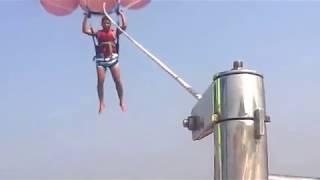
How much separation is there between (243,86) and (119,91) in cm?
426

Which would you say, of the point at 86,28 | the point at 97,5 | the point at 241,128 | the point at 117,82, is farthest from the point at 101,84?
the point at 241,128

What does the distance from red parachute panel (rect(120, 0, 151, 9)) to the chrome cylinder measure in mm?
2812

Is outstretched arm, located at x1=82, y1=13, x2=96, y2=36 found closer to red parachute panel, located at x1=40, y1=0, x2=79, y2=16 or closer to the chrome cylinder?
red parachute panel, located at x1=40, y1=0, x2=79, y2=16

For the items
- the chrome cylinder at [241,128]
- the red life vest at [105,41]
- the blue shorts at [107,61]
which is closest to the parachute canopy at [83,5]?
the red life vest at [105,41]

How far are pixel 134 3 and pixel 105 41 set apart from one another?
80 centimetres

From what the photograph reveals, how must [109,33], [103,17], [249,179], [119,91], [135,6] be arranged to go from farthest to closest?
1. [119,91]
2. [109,33]
3. [103,17]
4. [135,6]
5. [249,179]

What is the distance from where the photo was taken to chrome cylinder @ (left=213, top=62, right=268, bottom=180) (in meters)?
0.53

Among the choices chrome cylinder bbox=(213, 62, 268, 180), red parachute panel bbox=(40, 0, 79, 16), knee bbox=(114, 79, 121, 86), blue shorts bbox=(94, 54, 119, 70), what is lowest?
chrome cylinder bbox=(213, 62, 268, 180)

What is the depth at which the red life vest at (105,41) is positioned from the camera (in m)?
4.19

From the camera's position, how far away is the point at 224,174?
0.54 m

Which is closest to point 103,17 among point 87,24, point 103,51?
point 87,24

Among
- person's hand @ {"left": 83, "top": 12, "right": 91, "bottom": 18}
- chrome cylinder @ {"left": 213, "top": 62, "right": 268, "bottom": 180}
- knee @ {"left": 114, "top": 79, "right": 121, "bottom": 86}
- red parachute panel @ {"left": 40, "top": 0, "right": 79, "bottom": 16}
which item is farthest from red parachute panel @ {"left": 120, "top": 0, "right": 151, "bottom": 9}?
chrome cylinder @ {"left": 213, "top": 62, "right": 268, "bottom": 180}

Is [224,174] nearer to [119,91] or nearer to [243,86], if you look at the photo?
[243,86]

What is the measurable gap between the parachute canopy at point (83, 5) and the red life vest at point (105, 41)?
17.1 inches
